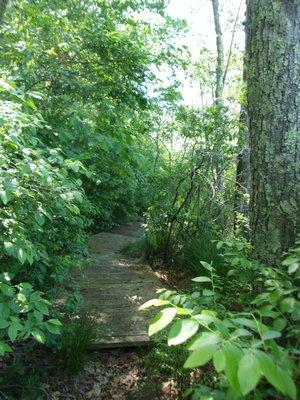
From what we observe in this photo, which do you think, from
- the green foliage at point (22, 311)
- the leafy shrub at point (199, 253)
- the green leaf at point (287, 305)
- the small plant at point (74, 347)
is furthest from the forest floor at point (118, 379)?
the green leaf at point (287, 305)

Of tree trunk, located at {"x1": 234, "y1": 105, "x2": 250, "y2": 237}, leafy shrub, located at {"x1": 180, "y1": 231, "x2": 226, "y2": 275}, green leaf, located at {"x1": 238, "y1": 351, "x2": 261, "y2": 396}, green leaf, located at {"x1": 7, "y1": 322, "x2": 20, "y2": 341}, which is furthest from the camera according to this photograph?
tree trunk, located at {"x1": 234, "y1": 105, "x2": 250, "y2": 237}

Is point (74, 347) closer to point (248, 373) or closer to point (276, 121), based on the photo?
point (276, 121)

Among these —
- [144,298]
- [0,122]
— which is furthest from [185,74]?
[0,122]

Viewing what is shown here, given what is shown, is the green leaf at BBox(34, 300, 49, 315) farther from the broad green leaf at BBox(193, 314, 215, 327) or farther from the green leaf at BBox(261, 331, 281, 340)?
the green leaf at BBox(261, 331, 281, 340)

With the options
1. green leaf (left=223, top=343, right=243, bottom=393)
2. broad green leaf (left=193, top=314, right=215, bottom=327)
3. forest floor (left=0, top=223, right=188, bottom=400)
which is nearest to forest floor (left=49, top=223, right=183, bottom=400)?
forest floor (left=0, top=223, right=188, bottom=400)

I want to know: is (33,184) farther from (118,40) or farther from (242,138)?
(242,138)

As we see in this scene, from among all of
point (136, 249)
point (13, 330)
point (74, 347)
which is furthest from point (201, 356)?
point (136, 249)

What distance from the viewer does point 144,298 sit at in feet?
15.5

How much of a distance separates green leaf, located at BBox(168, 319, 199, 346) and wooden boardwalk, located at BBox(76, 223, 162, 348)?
2815 millimetres

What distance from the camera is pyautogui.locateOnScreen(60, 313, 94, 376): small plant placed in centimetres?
325

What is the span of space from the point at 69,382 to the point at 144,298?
1671 millimetres

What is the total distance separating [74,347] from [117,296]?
1527 millimetres

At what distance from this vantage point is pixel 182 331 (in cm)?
96

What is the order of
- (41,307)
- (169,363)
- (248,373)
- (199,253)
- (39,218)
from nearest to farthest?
1. (248,373)
2. (41,307)
3. (39,218)
4. (169,363)
5. (199,253)
